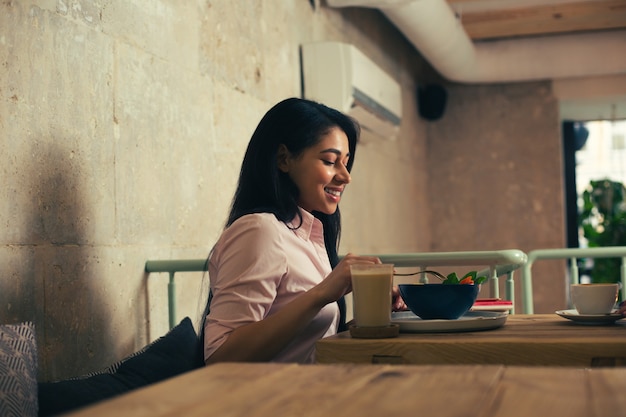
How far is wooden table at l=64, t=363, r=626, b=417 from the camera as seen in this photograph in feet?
2.52

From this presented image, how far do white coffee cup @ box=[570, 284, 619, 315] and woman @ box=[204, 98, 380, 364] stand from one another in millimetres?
440

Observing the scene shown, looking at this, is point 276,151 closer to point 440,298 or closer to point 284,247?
point 284,247

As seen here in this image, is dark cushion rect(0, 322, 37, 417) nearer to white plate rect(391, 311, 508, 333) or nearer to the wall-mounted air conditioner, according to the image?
white plate rect(391, 311, 508, 333)

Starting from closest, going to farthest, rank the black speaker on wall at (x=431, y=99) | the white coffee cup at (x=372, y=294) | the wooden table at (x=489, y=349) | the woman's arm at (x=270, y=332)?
the wooden table at (x=489, y=349), the white coffee cup at (x=372, y=294), the woman's arm at (x=270, y=332), the black speaker on wall at (x=431, y=99)

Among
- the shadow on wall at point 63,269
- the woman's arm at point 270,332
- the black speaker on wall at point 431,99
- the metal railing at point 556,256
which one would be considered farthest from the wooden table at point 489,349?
the black speaker on wall at point 431,99

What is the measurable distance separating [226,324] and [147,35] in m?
1.25

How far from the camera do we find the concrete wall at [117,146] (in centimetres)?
208

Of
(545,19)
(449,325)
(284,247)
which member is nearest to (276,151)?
(284,247)

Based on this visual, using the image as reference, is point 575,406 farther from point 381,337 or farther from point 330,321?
point 330,321

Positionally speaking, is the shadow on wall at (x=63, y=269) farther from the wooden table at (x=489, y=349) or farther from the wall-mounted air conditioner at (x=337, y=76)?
the wall-mounted air conditioner at (x=337, y=76)

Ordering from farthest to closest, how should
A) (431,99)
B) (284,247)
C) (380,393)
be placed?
(431,99) < (284,247) < (380,393)

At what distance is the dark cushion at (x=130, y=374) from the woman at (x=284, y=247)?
8.1 inches

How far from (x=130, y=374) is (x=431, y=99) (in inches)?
212

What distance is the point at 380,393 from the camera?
0.84 meters
